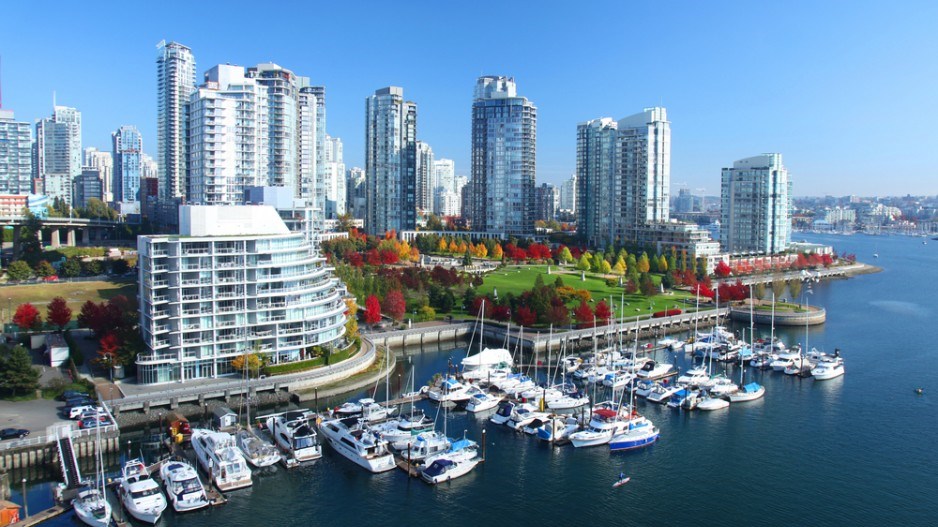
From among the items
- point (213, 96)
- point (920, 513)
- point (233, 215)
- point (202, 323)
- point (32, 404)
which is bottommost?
point (920, 513)

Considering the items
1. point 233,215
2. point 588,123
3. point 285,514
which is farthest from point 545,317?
point 588,123

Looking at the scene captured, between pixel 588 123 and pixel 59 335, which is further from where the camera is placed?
pixel 588 123

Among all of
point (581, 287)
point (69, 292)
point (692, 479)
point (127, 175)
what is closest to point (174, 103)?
point (127, 175)

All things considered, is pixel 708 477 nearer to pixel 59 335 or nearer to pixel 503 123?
pixel 59 335

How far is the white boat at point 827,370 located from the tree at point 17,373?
3874 centimetres

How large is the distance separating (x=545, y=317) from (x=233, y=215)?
73.7ft

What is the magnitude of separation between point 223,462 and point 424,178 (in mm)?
150197

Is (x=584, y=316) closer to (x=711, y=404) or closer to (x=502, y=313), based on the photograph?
(x=502, y=313)

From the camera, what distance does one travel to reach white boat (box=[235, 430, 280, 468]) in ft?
A: 89.2

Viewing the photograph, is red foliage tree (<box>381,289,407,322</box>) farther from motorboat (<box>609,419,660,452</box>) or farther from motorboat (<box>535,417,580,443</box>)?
motorboat (<box>609,419,660,452</box>)

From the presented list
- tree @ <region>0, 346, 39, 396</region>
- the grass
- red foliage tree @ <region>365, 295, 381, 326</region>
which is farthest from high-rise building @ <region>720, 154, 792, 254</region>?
tree @ <region>0, 346, 39, 396</region>

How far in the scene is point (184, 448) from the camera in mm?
28719

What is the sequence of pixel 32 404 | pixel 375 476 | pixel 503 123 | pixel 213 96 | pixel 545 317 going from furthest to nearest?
1. pixel 503 123
2. pixel 213 96
3. pixel 545 317
4. pixel 32 404
5. pixel 375 476

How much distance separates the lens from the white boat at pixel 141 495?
23188 millimetres
